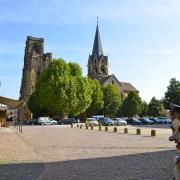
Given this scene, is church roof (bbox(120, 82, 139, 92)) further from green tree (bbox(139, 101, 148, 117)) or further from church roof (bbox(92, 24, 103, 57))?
green tree (bbox(139, 101, 148, 117))

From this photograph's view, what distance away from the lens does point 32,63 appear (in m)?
124

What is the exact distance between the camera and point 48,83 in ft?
252

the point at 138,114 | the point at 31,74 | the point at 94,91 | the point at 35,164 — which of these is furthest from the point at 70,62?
the point at 35,164

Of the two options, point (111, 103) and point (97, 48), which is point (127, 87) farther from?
point (111, 103)

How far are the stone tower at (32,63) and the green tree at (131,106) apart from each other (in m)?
30.4

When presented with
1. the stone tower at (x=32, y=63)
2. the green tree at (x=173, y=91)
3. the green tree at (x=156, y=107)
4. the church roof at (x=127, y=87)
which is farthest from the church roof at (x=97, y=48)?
the green tree at (x=173, y=91)

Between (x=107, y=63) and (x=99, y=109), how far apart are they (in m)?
34.7

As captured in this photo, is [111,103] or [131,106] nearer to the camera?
[111,103]

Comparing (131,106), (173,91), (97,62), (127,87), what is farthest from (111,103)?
(127,87)

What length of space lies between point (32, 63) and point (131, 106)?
118ft

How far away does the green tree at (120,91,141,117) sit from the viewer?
104688mm

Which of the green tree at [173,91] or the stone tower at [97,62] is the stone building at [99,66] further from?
the green tree at [173,91]

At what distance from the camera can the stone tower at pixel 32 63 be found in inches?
4833

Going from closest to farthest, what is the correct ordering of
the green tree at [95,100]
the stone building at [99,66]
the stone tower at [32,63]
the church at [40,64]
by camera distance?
the green tree at [95,100] → the stone tower at [32,63] → the church at [40,64] → the stone building at [99,66]
